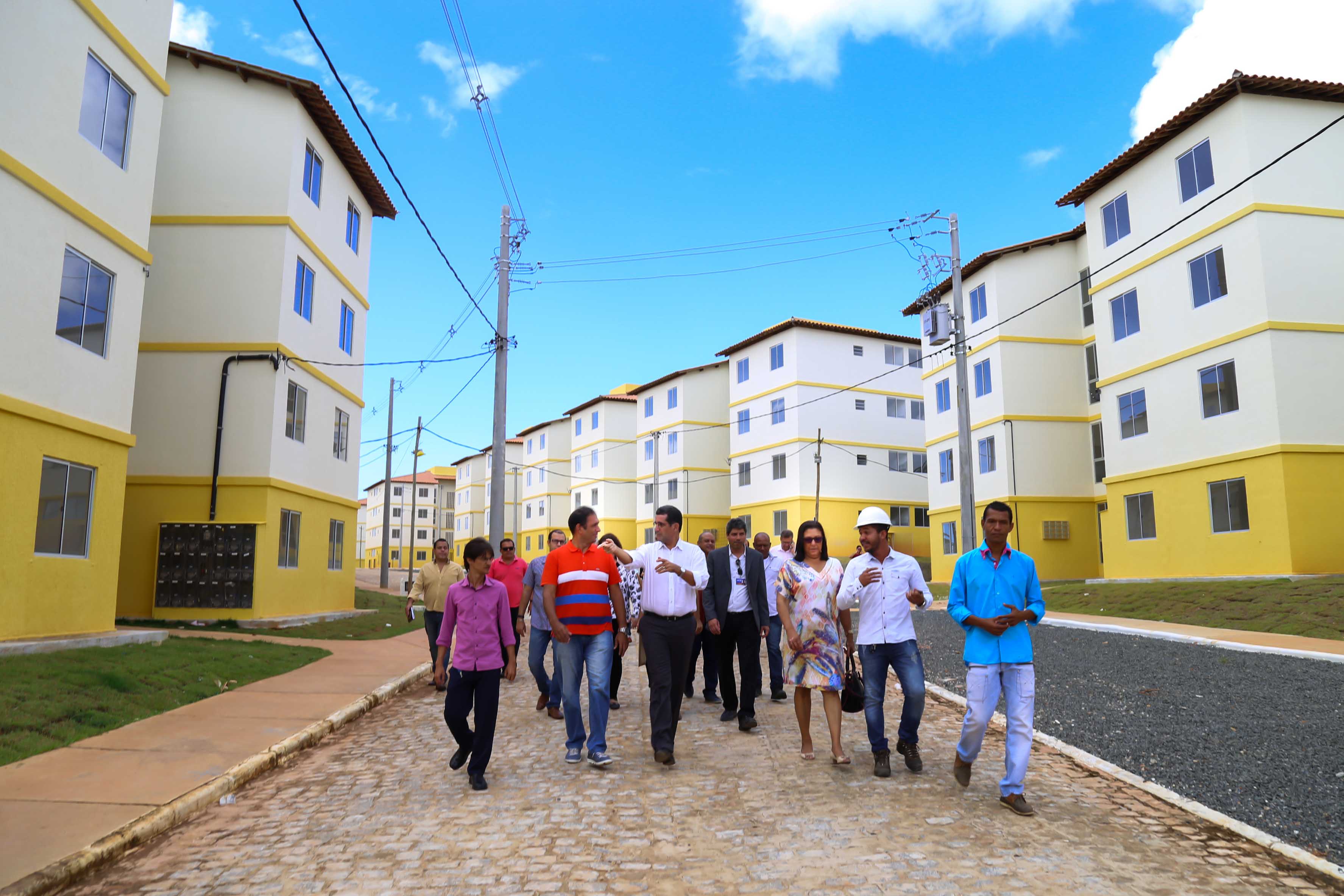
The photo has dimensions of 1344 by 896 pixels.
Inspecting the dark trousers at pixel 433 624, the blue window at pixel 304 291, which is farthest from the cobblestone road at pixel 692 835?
the blue window at pixel 304 291

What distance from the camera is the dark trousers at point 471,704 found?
6.91m

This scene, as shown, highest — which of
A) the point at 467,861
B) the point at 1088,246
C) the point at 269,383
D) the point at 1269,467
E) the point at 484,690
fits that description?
the point at 1088,246

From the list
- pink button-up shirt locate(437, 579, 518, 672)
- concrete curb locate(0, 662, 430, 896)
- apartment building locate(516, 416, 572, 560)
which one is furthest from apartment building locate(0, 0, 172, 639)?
apartment building locate(516, 416, 572, 560)

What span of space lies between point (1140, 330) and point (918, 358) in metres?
21.2

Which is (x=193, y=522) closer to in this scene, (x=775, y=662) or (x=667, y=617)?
(x=775, y=662)

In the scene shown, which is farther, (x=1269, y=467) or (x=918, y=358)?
(x=918, y=358)

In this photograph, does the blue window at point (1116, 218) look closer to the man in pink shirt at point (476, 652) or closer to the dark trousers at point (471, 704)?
the man in pink shirt at point (476, 652)

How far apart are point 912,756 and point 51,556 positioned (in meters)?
11.6

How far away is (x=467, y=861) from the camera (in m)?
5.06

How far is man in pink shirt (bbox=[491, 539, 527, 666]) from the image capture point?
454 inches

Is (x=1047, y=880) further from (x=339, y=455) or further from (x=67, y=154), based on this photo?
(x=339, y=455)

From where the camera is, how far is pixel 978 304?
3472cm

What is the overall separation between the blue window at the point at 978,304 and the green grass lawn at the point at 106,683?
90.3ft

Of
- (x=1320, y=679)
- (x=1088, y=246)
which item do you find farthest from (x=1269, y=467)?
(x=1320, y=679)
